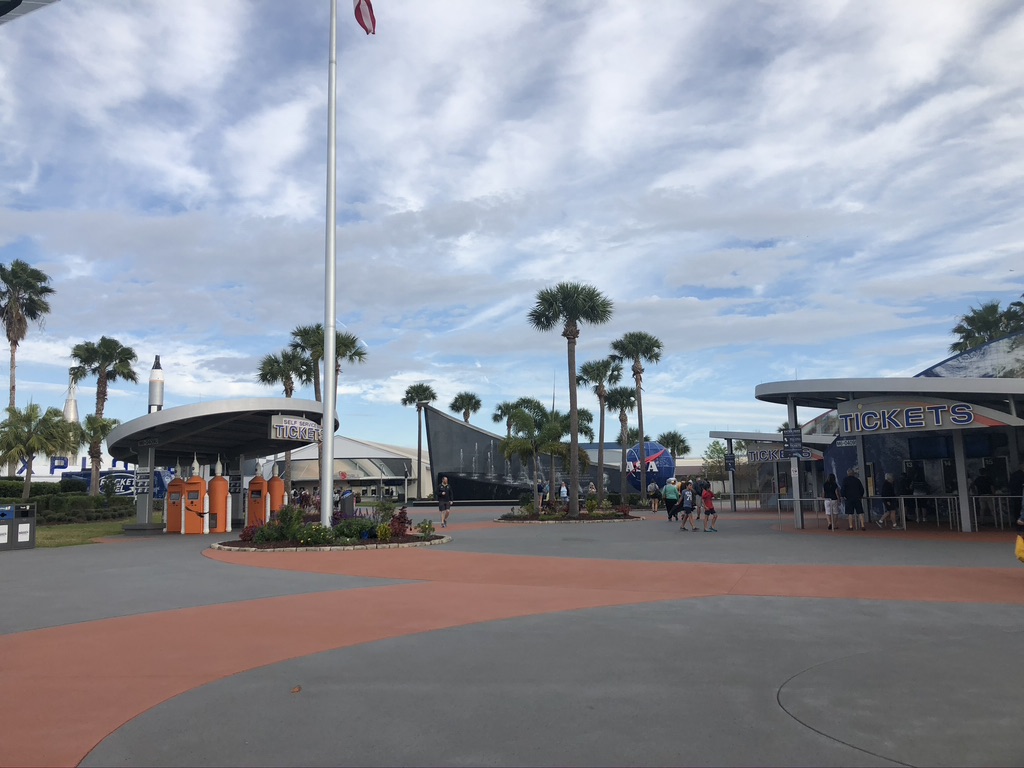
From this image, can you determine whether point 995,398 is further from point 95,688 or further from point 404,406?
point 404,406

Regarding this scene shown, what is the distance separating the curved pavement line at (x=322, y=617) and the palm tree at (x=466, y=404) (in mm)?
64304

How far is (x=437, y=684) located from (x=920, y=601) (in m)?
6.31

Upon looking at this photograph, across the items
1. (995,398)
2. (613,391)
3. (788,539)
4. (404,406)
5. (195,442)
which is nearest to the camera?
(788,539)

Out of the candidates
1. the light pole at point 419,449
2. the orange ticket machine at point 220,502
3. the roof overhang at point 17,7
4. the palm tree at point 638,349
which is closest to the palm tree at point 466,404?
the light pole at point 419,449

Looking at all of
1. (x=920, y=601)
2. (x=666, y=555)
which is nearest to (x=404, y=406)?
(x=666, y=555)

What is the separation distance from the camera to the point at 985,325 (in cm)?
5022

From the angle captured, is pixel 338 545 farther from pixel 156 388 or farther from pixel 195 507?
pixel 156 388

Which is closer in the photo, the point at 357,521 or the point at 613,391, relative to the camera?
the point at 357,521

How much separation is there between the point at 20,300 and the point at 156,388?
21568 millimetres

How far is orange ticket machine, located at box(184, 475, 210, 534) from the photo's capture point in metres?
24.7

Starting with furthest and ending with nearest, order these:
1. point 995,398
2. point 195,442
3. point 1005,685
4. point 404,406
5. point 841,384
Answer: point 404,406 → point 195,442 → point 995,398 → point 841,384 → point 1005,685

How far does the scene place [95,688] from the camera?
230 inches

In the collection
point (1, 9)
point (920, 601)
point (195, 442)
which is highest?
point (1, 9)

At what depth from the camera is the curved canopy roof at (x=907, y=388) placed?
18391mm
